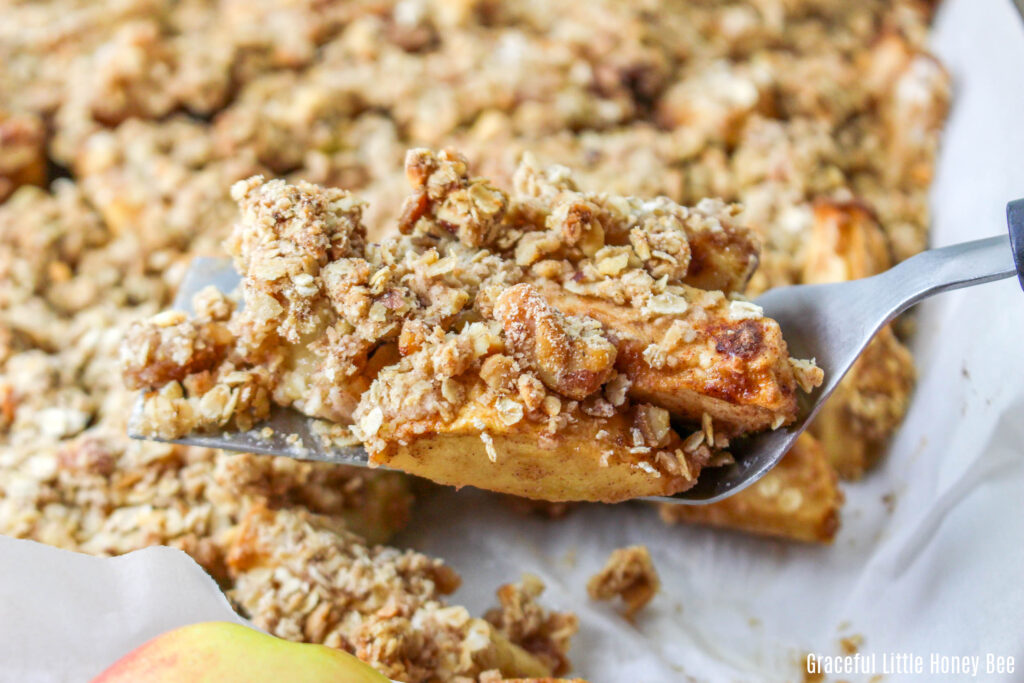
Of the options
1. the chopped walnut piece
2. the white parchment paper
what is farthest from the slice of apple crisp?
the white parchment paper

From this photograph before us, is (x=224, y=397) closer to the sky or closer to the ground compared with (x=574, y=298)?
closer to the ground

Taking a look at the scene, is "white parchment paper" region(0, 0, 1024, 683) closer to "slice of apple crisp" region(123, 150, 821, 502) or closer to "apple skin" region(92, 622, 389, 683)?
"apple skin" region(92, 622, 389, 683)

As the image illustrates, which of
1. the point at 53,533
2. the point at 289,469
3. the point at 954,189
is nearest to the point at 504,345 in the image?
the point at 289,469

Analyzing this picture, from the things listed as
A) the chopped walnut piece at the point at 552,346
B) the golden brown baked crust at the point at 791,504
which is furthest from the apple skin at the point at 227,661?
the golden brown baked crust at the point at 791,504

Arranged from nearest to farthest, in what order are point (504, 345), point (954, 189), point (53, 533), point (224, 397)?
point (504, 345)
point (224, 397)
point (53, 533)
point (954, 189)

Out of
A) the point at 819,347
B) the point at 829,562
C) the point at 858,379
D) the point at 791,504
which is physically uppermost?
the point at 819,347

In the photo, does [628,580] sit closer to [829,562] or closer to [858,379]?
[829,562]

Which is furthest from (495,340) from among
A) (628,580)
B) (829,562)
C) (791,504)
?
(829,562)

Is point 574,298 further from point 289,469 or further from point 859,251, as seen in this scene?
point 859,251
